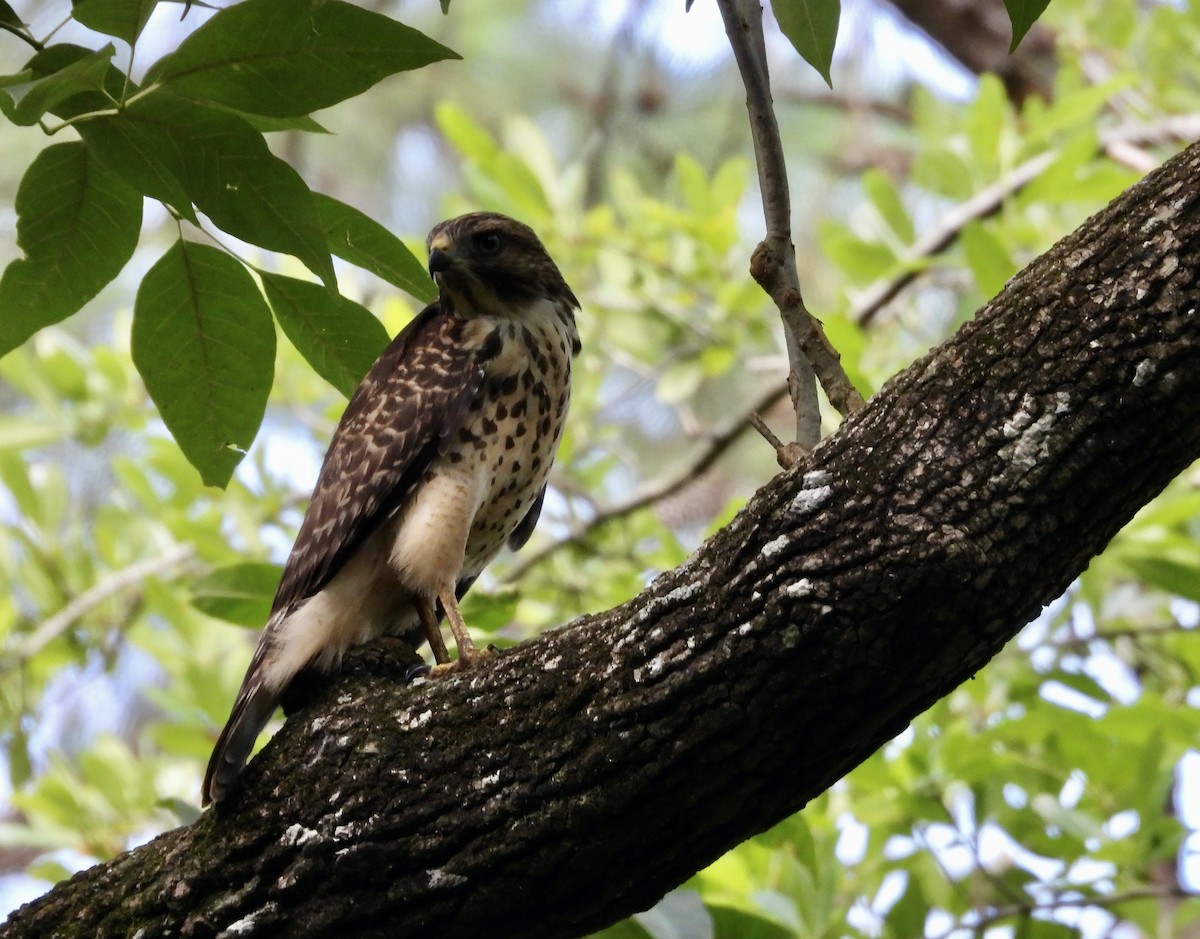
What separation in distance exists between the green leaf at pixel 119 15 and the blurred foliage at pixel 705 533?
63cm

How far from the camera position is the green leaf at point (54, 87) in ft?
5.73

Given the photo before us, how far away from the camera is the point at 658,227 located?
6371 mm

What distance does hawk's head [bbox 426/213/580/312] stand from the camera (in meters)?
4.10

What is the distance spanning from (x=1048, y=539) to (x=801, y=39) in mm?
824

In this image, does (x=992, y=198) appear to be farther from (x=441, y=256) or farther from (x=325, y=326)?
(x=325, y=326)

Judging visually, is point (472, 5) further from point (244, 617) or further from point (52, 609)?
point (244, 617)

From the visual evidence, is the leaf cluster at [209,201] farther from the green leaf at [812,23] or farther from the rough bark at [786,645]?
the rough bark at [786,645]

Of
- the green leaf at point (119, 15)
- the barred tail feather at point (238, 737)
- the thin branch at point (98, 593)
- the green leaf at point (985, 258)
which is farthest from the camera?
the thin branch at point (98, 593)

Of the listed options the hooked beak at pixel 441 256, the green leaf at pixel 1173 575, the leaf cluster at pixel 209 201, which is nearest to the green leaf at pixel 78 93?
the leaf cluster at pixel 209 201

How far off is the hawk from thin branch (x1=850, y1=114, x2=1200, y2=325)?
217 centimetres

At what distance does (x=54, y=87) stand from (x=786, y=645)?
50.6 inches

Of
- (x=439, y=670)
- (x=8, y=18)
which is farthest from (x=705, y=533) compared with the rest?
(x=8, y=18)

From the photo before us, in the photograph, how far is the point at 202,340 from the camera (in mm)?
2480

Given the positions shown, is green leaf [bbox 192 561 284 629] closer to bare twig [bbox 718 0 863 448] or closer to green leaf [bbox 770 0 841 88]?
bare twig [bbox 718 0 863 448]
